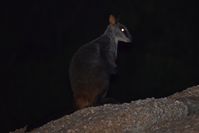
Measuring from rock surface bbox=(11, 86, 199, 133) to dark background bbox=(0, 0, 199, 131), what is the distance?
19.1 feet

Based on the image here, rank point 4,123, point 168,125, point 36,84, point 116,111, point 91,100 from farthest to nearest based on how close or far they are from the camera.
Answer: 1. point 36,84
2. point 4,123
3. point 91,100
4. point 116,111
5. point 168,125

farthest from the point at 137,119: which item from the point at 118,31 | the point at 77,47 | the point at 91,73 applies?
the point at 77,47

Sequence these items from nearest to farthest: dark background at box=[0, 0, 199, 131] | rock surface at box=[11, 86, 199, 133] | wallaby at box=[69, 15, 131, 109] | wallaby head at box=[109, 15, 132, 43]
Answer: rock surface at box=[11, 86, 199, 133] < wallaby at box=[69, 15, 131, 109] < wallaby head at box=[109, 15, 132, 43] < dark background at box=[0, 0, 199, 131]

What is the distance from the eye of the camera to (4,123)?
11828mm

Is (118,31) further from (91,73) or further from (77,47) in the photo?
(77,47)

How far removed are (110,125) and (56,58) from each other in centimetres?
732

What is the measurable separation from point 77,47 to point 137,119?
7.35 meters

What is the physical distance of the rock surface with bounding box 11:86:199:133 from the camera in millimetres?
5281

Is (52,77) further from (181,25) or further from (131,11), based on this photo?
(181,25)

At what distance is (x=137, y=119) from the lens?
560 cm

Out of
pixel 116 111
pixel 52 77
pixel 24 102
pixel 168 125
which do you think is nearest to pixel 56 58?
pixel 52 77

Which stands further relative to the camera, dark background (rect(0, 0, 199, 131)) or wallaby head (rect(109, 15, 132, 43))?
dark background (rect(0, 0, 199, 131))

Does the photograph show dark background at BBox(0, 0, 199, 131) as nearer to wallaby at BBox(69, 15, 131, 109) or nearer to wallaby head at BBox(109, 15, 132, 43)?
wallaby head at BBox(109, 15, 132, 43)

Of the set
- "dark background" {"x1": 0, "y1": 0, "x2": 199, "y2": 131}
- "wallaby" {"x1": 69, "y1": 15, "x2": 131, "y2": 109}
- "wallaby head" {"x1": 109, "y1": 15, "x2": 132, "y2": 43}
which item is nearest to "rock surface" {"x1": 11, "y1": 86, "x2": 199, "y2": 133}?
"wallaby" {"x1": 69, "y1": 15, "x2": 131, "y2": 109}
